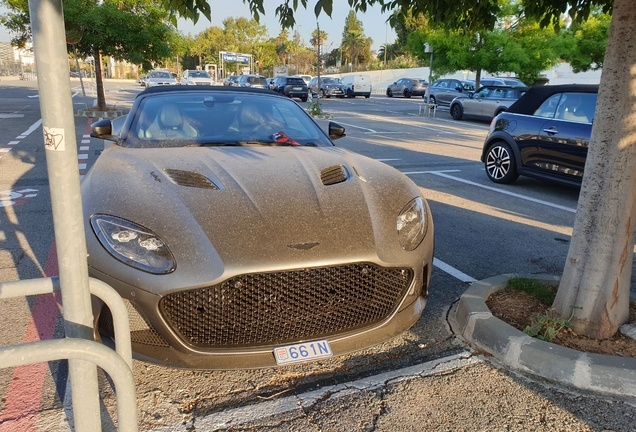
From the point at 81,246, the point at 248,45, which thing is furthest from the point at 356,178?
the point at 248,45

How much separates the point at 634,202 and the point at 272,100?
9.90 feet

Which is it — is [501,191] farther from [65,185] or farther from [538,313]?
[65,185]

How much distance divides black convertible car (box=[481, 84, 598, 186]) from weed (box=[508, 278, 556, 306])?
3850 mm

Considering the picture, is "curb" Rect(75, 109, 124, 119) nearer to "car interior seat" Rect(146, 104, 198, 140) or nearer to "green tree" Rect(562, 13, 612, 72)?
"car interior seat" Rect(146, 104, 198, 140)

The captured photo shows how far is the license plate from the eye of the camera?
2.43m

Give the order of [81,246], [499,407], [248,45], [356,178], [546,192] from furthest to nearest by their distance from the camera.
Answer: [248,45], [546,192], [356,178], [499,407], [81,246]

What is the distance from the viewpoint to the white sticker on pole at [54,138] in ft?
5.29

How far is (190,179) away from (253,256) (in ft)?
2.89

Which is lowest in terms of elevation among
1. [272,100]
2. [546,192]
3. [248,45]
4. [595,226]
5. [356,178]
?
[546,192]

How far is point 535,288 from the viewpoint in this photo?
3.74 meters

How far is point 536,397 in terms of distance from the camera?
8.82 ft

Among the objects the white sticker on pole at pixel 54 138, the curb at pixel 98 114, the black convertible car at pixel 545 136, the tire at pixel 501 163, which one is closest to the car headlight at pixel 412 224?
the white sticker on pole at pixel 54 138

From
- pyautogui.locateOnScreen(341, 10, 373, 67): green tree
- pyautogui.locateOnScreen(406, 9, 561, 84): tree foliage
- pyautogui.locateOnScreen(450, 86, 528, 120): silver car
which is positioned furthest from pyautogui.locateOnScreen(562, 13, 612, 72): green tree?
pyautogui.locateOnScreen(341, 10, 373, 67): green tree

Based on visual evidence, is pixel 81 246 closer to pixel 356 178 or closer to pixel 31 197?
pixel 356 178
